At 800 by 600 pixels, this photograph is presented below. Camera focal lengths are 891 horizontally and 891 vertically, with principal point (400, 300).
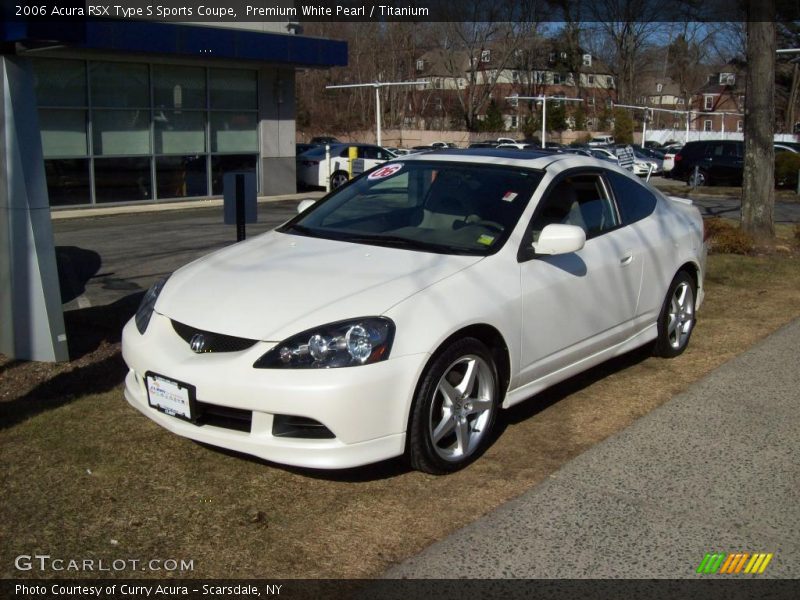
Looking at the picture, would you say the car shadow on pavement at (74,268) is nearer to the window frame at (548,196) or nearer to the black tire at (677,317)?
the window frame at (548,196)

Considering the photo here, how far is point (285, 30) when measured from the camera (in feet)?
75.8

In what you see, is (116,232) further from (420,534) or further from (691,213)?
(420,534)

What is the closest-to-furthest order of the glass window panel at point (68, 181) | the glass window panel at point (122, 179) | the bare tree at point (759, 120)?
the bare tree at point (759, 120) → the glass window panel at point (68, 181) → the glass window panel at point (122, 179)

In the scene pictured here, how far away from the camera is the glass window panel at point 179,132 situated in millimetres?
21266

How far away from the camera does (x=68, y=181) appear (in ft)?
64.6

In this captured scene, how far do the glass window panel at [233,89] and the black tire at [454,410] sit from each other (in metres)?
19.2

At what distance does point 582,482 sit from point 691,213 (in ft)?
11.0

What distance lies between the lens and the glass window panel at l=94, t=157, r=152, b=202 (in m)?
20.3

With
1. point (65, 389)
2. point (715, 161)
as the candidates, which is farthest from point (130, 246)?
point (715, 161)

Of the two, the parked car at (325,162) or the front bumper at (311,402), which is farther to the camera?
the parked car at (325,162)

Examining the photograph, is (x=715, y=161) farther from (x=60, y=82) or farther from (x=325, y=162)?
(x=60, y=82)

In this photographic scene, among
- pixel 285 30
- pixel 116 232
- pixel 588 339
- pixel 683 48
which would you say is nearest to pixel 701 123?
pixel 683 48

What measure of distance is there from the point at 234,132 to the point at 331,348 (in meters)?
19.9

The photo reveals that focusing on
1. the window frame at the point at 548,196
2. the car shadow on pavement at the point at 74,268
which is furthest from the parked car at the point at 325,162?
the window frame at the point at 548,196
